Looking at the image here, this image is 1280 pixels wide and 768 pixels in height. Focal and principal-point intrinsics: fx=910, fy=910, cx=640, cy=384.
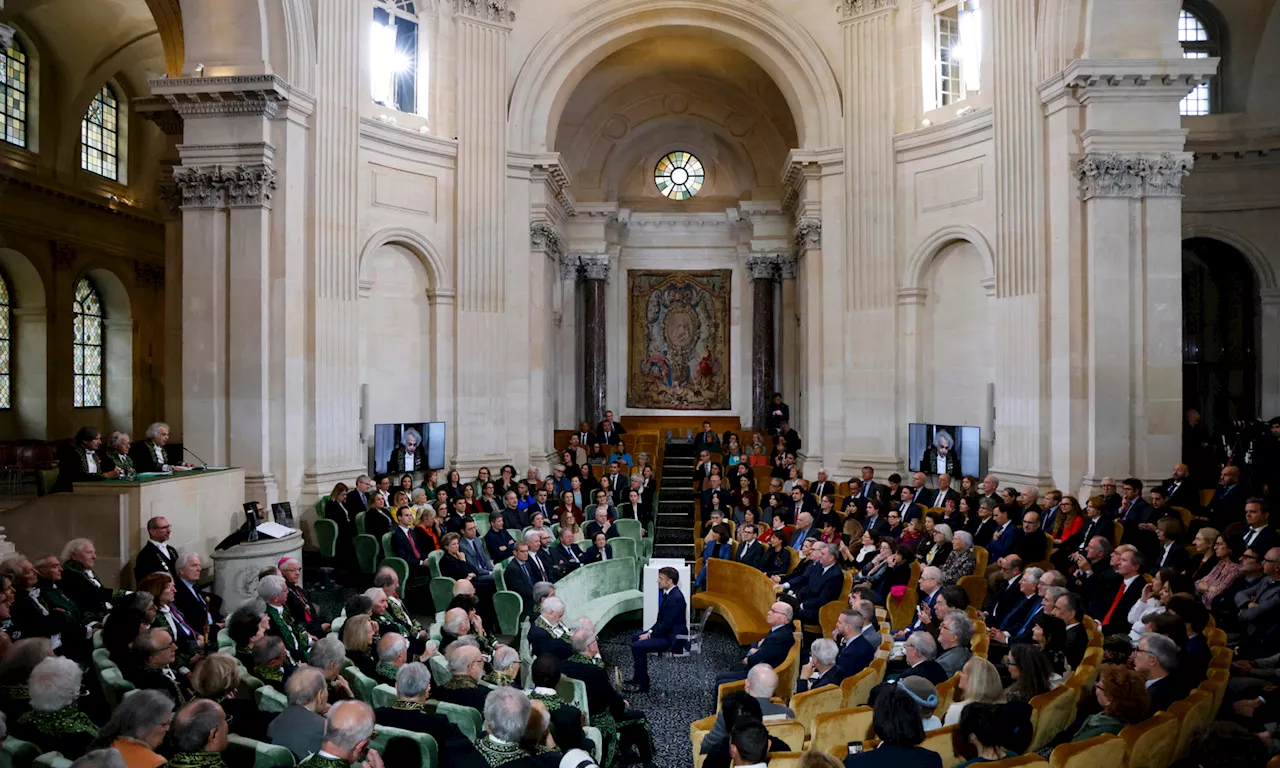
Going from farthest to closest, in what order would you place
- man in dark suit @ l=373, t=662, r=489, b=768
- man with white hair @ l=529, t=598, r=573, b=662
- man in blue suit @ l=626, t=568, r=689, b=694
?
man in blue suit @ l=626, t=568, r=689, b=694 < man with white hair @ l=529, t=598, r=573, b=662 < man in dark suit @ l=373, t=662, r=489, b=768

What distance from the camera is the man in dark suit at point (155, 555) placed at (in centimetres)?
852

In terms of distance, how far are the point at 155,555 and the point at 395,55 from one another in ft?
36.9

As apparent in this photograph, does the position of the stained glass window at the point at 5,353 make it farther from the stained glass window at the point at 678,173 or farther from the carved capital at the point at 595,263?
the stained glass window at the point at 678,173

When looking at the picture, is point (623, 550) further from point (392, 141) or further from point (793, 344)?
point (793, 344)

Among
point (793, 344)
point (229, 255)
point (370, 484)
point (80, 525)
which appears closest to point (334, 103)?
point (229, 255)

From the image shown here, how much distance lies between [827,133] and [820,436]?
607 cm

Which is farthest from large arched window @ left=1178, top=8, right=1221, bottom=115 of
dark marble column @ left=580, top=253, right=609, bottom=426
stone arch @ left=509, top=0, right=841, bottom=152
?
dark marble column @ left=580, top=253, right=609, bottom=426

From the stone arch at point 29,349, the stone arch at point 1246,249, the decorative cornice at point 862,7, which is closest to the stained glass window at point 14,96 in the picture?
the stone arch at point 29,349

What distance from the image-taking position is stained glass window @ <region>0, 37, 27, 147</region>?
18.9m

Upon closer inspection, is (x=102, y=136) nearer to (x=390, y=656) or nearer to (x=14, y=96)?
(x=14, y=96)

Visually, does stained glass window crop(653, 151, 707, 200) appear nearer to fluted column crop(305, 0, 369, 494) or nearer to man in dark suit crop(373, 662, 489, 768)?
fluted column crop(305, 0, 369, 494)

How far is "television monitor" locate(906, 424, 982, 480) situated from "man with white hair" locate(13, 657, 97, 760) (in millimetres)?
13601

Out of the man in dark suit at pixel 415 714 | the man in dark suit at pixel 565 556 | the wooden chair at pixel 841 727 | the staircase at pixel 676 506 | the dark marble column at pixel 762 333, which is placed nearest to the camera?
the man in dark suit at pixel 415 714

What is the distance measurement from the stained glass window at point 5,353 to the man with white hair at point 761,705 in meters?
19.5
